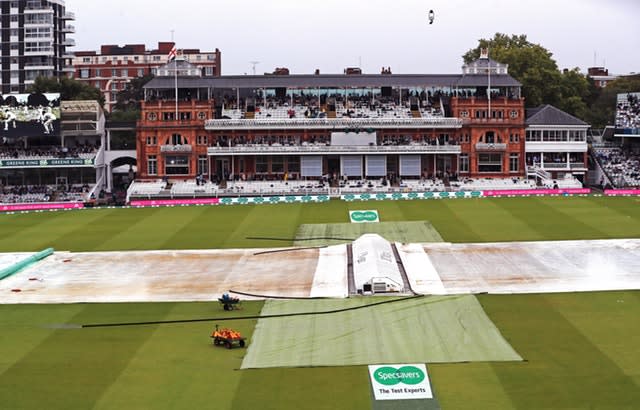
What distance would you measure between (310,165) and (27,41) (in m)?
48.7

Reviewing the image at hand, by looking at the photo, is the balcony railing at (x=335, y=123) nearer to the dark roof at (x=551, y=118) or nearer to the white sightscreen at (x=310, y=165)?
the white sightscreen at (x=310, y=165)

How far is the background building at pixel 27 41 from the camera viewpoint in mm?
123375

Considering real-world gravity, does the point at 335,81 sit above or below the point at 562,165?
above

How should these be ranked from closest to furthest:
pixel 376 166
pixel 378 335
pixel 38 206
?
pixel 378 335 → pixel 38 206 → pixel 376 166

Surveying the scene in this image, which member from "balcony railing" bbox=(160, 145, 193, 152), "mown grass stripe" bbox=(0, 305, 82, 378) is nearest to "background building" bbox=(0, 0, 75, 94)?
"balcony railing" bbox=(160, 145, 193, 152)

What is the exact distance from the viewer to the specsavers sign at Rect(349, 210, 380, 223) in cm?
7181

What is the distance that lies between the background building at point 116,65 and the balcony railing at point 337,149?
63.9 meters

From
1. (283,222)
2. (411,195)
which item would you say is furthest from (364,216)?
(411,195)

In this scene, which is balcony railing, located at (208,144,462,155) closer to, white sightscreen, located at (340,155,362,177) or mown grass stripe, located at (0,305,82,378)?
white sightscreen, located at (340,155,362,177)

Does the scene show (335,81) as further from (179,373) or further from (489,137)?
(179,373)

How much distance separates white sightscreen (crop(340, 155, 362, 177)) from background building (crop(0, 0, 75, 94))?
155ft

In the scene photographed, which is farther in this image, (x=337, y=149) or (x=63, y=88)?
(x=63, y=88)

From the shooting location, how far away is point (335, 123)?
92.8 m

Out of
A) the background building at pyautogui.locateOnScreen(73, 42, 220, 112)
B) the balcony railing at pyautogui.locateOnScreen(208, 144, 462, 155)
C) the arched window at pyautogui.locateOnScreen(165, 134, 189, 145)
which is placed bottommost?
the balcony railing at pyautogui.locateOnScreen(208, 144, 462, 155)
